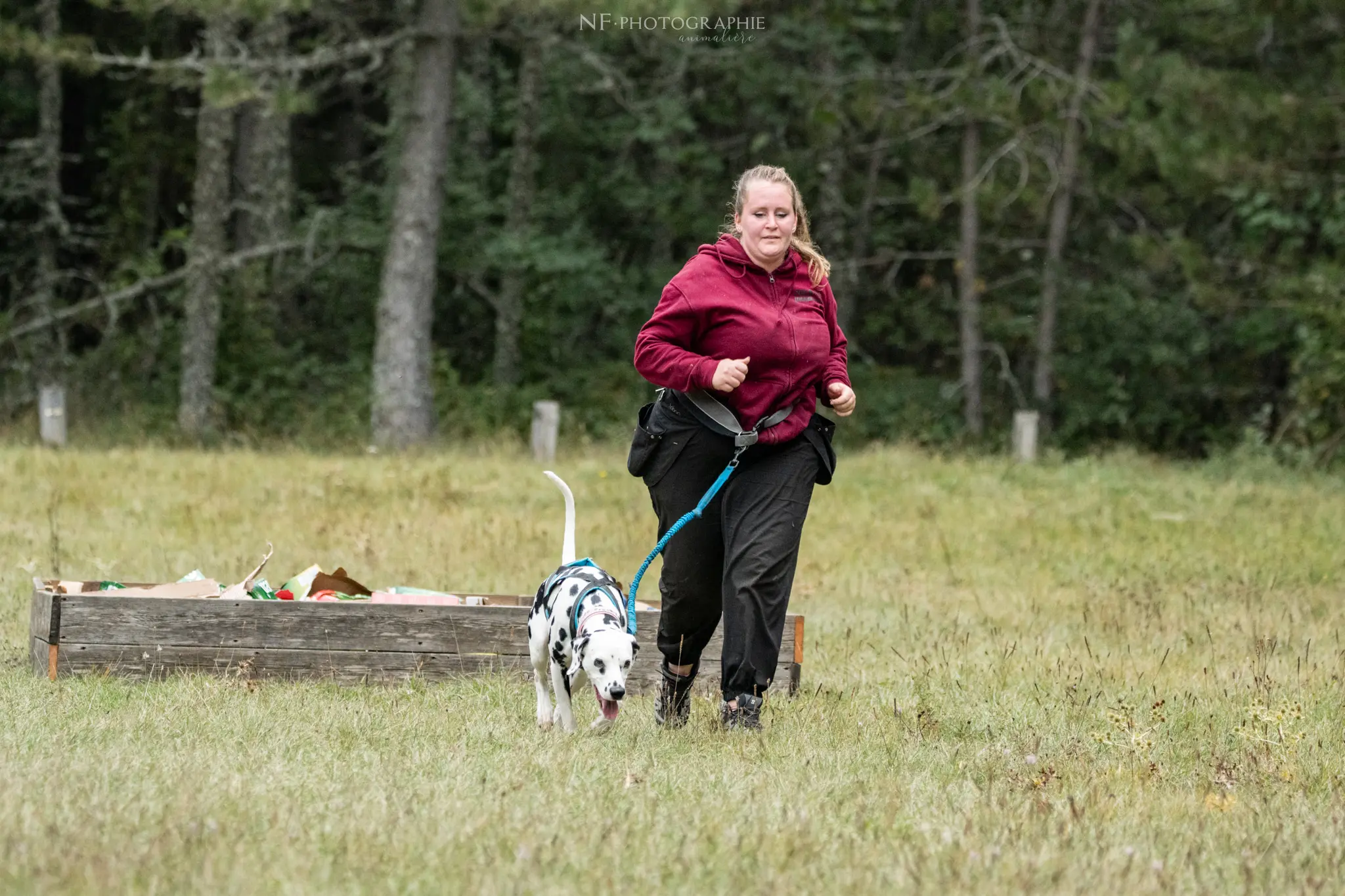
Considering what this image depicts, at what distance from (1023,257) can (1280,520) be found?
14.5m

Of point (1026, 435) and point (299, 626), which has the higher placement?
point (299, 626)

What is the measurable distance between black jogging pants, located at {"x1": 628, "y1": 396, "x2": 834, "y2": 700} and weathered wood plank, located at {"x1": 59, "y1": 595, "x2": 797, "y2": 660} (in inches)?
46.1

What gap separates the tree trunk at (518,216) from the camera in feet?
90.4

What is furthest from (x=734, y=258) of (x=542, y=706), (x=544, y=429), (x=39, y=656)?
(x=544, y=429)

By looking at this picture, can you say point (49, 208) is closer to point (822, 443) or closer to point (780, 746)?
point (822, 443)

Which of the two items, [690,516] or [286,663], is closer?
[690,516]

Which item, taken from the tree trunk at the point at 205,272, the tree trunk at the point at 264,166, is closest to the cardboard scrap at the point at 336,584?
the tree trunk at the point at 205,272

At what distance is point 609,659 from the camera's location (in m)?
5.48

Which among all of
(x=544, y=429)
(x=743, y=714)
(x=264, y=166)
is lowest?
(x=544, y=429)

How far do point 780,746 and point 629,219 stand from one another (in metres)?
27.3

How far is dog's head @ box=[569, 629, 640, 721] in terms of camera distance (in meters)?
5.47

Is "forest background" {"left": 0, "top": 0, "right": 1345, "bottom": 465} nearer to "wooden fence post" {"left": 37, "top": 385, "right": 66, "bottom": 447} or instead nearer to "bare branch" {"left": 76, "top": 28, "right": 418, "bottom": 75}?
"bare branch" {"left": 76, "top": 28, "right": 418, "bottom": 75}

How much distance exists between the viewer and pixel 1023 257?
28375 mm

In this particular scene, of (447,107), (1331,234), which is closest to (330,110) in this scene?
(447,107)
